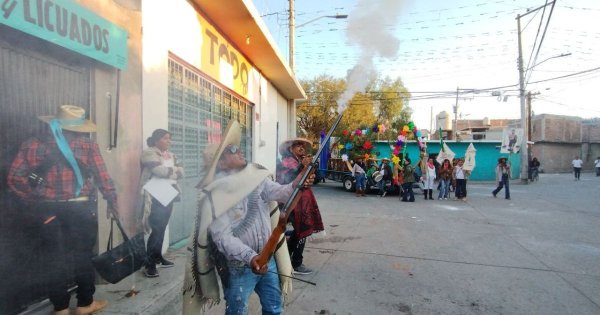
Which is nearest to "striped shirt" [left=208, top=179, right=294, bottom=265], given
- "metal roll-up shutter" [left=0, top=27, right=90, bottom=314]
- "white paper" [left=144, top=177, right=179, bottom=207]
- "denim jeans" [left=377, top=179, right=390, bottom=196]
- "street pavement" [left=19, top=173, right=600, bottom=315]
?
"street pavement" [left=19, top=173, right=600, bottom=315]

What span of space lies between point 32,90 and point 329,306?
3391mm

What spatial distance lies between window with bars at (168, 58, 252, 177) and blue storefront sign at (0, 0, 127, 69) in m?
1.44

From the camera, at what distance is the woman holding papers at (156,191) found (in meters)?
4.00

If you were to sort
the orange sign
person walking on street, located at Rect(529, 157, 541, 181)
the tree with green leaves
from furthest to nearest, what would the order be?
1. person walking on street, located at Rect(529, 157, 541, 181)
2. the tree with green leaves
3. the orange sign

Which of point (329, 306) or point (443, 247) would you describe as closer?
point (329, 306)

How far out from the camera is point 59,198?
278cm

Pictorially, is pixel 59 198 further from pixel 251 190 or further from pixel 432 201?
pixel 432 201

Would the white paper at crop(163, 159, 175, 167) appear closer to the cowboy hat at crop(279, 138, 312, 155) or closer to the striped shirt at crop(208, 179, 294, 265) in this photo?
the cowboy hat at crop(279, 138, 312, 155)

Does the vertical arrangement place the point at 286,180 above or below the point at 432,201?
above

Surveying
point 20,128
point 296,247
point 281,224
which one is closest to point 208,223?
point 281,224

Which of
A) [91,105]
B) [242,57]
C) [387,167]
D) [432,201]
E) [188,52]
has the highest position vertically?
[242,57]

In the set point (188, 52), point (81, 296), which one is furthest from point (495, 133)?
point (81, 296)

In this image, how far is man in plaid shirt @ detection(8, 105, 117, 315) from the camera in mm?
2705

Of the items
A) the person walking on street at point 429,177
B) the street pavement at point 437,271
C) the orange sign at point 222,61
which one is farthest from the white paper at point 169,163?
the person walking on street at point 429,177
